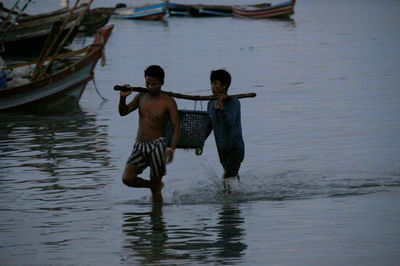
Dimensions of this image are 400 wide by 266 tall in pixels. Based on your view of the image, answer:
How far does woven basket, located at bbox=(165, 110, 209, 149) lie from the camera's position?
7.41 metres

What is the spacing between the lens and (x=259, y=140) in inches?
482

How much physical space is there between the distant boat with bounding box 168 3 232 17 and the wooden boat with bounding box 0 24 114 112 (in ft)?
152

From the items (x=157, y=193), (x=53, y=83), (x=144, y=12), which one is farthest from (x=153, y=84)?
(x=144, y=12)

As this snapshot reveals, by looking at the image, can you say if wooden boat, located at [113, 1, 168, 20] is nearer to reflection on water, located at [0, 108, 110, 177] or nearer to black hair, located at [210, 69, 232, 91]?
reflection on water, located at [0, 108, 110, 177]

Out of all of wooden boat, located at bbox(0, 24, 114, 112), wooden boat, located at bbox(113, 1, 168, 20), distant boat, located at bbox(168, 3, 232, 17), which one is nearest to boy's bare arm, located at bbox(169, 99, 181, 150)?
wooden boat, located at bbox(0, 24, 114, 112)

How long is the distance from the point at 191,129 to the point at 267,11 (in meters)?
50.2

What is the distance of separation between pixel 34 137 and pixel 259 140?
11.6ft

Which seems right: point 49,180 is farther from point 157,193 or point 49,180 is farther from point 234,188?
point 234,188

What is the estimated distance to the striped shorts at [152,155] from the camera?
7.17 metres

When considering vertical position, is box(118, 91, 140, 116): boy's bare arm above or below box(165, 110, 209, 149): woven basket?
above

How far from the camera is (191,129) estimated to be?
7480mm

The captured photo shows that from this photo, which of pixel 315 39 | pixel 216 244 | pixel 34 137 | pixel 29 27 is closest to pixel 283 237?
pixel 216 244

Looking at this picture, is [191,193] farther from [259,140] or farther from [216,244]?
[259,140]

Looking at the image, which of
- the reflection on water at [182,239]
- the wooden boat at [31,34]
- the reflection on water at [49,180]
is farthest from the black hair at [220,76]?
the wooden boat at [31,34]
